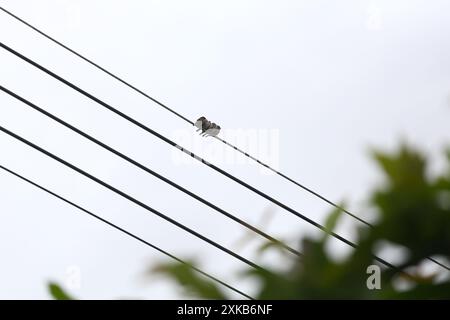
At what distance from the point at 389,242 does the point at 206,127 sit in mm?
5809

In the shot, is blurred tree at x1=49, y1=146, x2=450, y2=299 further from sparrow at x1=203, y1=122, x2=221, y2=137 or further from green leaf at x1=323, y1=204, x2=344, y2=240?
sparrow at x1=203, y1=122, x2=221, y2=137

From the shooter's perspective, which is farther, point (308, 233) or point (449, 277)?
point (449, 277)

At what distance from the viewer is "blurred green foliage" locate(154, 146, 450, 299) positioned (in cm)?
104

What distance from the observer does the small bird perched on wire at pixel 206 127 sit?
6.86 meters

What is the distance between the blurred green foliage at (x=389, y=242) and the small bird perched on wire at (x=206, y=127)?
18.7 ft

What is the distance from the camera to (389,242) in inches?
43.5

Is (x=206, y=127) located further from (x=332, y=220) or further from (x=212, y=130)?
(x=332, y=220)

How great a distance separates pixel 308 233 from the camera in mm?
1074

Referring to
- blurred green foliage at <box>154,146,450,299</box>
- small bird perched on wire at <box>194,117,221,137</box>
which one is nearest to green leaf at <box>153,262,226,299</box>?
blurred green foliage at <box>154,146,450,299</box>

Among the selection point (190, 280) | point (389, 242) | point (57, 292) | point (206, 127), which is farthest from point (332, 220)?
point (206, 127)

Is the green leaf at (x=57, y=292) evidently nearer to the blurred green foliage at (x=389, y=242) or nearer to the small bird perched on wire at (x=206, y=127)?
the blurred green foliage at (x=389, y=242)
